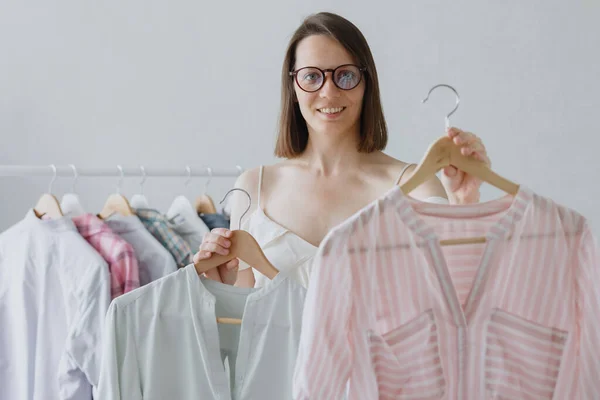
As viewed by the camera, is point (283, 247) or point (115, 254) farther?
point (115, 254)

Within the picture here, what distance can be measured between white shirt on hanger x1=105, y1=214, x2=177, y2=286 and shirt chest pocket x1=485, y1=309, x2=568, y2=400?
1.08 m

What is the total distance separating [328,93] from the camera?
1.68 m

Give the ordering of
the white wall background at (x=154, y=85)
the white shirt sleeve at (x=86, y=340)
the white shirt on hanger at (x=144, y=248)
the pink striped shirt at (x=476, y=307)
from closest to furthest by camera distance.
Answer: the pink striped shirt at (x=476, y=307), the white shirt sleeve at (x=86, y=340), the white shirt on hanger at (x=144, y=248), the white wall background at (x=154, y=85)

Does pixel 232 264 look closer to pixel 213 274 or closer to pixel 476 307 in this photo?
pixel 213 274

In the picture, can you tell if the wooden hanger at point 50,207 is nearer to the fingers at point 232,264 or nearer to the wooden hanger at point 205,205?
the wooden hanger at point 205,205

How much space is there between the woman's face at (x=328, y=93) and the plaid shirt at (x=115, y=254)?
0.66 m

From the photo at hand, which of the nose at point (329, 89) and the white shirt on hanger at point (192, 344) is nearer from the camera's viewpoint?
the white shirt on hanger at point (192, 344)

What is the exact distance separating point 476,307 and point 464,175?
234mm

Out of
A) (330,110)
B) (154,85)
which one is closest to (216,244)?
(330,110)

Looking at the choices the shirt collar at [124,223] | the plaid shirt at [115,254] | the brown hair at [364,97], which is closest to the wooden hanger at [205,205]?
the shirt collar at [124,223]

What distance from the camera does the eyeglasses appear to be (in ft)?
5.57

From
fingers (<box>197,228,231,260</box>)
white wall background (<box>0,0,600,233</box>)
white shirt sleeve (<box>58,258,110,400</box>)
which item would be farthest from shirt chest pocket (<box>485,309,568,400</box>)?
white wall background (<box>0,0,600,233</box>)

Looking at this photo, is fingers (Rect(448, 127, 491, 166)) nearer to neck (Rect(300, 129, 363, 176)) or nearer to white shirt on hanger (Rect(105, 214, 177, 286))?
neck (Rect(300, 129, 363, 176))

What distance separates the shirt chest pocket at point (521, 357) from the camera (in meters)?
1.31
